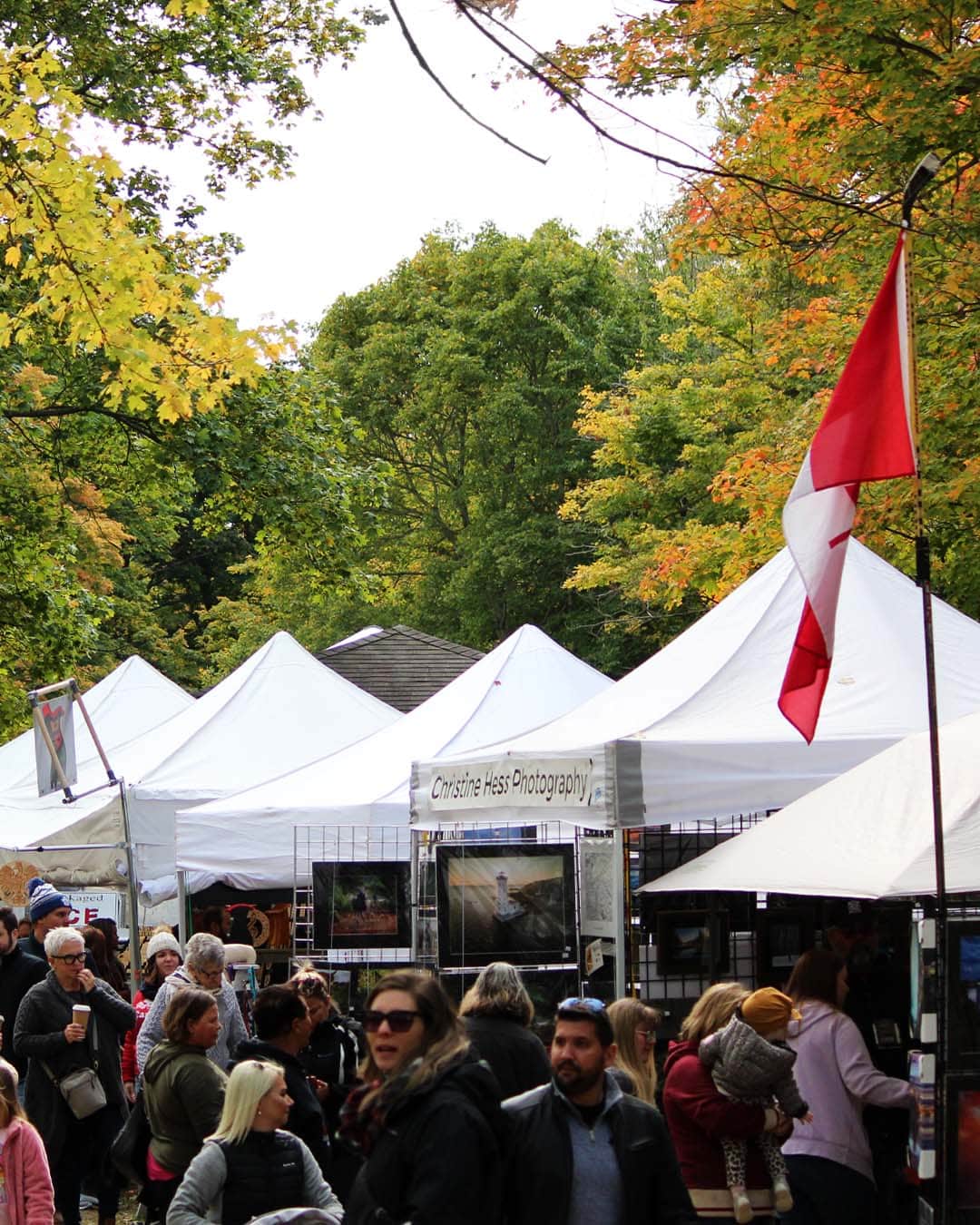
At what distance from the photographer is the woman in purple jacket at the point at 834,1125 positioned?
262 inches

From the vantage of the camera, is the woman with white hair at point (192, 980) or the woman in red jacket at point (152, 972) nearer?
the woman with white hair at point (192, 980)

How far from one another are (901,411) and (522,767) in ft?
13.2

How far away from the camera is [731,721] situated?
9.66m

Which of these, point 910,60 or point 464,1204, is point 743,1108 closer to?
point 464,1204

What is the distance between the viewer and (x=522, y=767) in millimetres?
9805

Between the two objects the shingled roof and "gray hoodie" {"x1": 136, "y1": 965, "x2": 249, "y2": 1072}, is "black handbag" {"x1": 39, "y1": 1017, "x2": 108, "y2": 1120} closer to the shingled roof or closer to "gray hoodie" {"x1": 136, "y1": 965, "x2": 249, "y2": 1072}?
"gray hoodie" {"x1": 136, "y1": 965, "x2": 249, "y2": 1072}

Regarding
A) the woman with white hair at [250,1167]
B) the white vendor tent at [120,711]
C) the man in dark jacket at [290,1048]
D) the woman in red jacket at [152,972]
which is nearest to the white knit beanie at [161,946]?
the woman in red jacket at [152,972]

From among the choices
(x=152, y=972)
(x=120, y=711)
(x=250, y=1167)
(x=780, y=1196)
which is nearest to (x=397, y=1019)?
(x=250, y=1167)

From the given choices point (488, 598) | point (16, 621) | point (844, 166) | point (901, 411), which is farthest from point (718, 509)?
point (901, 411)

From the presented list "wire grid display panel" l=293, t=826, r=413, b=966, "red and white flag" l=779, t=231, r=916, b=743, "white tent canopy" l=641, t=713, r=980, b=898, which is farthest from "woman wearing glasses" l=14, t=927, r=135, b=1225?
"red and white flag" l=779, t=231, r=916, b=743

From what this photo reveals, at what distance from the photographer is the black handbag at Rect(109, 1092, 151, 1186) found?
684 centimetres

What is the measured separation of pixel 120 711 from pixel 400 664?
5.16m

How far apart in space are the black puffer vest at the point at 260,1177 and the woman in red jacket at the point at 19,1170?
125cm

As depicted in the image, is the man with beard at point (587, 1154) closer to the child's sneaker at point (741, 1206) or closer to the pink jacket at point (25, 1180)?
the child's sneaker at point (741, 1206)
